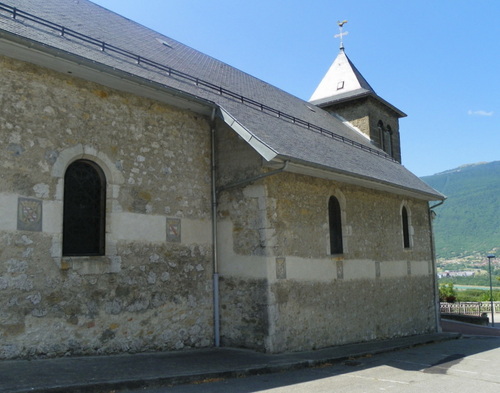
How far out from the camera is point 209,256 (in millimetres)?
9469

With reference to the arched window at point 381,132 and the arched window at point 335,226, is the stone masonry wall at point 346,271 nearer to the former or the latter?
the arched window at point 335,226

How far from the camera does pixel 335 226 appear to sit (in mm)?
11297

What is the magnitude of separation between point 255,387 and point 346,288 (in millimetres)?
5183

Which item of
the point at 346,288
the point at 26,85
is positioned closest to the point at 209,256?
the point at 346,288

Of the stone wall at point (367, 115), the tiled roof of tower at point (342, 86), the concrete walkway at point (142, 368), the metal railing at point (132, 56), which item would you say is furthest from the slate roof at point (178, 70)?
the tiled roof of tower at point (342, 86)

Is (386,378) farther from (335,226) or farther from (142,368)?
(335,226)

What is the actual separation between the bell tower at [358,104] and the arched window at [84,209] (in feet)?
44.3

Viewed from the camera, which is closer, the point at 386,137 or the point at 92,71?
the point at 92,71

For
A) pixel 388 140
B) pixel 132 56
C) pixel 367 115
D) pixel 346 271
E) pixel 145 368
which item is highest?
pixel 367 115

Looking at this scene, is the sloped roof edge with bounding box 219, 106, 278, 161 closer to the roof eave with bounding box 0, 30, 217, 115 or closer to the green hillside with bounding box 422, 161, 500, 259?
the roof eave with bounding box 0, 30, 217, 115

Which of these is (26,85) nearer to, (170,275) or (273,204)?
(170,275)

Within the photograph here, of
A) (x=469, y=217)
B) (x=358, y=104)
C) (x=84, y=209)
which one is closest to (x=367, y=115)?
(x=358, y=104)

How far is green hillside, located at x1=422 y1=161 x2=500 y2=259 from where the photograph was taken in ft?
386

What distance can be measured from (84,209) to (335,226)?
6.01 m
